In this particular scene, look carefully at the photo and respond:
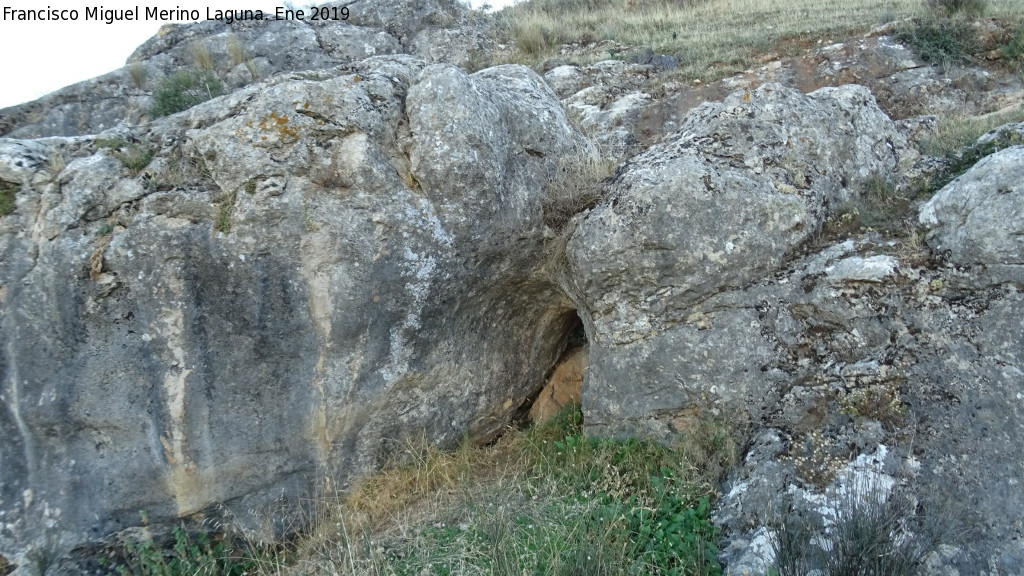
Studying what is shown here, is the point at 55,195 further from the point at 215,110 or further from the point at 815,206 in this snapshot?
the point at 815,206

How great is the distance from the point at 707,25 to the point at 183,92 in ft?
26.5

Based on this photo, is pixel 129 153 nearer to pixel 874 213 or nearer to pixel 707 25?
pixel 874 213

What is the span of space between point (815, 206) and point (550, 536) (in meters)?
2.64

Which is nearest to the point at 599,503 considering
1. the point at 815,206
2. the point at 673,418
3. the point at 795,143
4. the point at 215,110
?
the point at 673,418

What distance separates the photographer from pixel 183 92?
750 centimetres

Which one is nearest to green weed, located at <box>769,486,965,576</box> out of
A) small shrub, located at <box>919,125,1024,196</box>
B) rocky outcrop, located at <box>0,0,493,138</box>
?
small shrub, located at <box>919,125,1024,196</box>

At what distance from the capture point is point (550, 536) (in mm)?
3371

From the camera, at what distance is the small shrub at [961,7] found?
890 centimetres

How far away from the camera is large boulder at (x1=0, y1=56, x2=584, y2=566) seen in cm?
369

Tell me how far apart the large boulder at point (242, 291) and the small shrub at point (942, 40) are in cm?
651

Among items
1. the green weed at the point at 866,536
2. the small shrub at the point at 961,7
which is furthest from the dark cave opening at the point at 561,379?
the small shrub at the point at 961,7

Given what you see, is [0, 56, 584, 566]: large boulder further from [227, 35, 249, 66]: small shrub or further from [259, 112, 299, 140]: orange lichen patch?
[227, 35, 249, 66]: small shrub

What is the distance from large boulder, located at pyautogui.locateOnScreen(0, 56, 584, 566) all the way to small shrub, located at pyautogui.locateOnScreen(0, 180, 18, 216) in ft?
0.12

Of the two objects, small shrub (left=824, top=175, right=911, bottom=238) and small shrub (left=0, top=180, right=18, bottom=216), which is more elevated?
small shrub (left=0, top=180, right=18, bottom=216)
